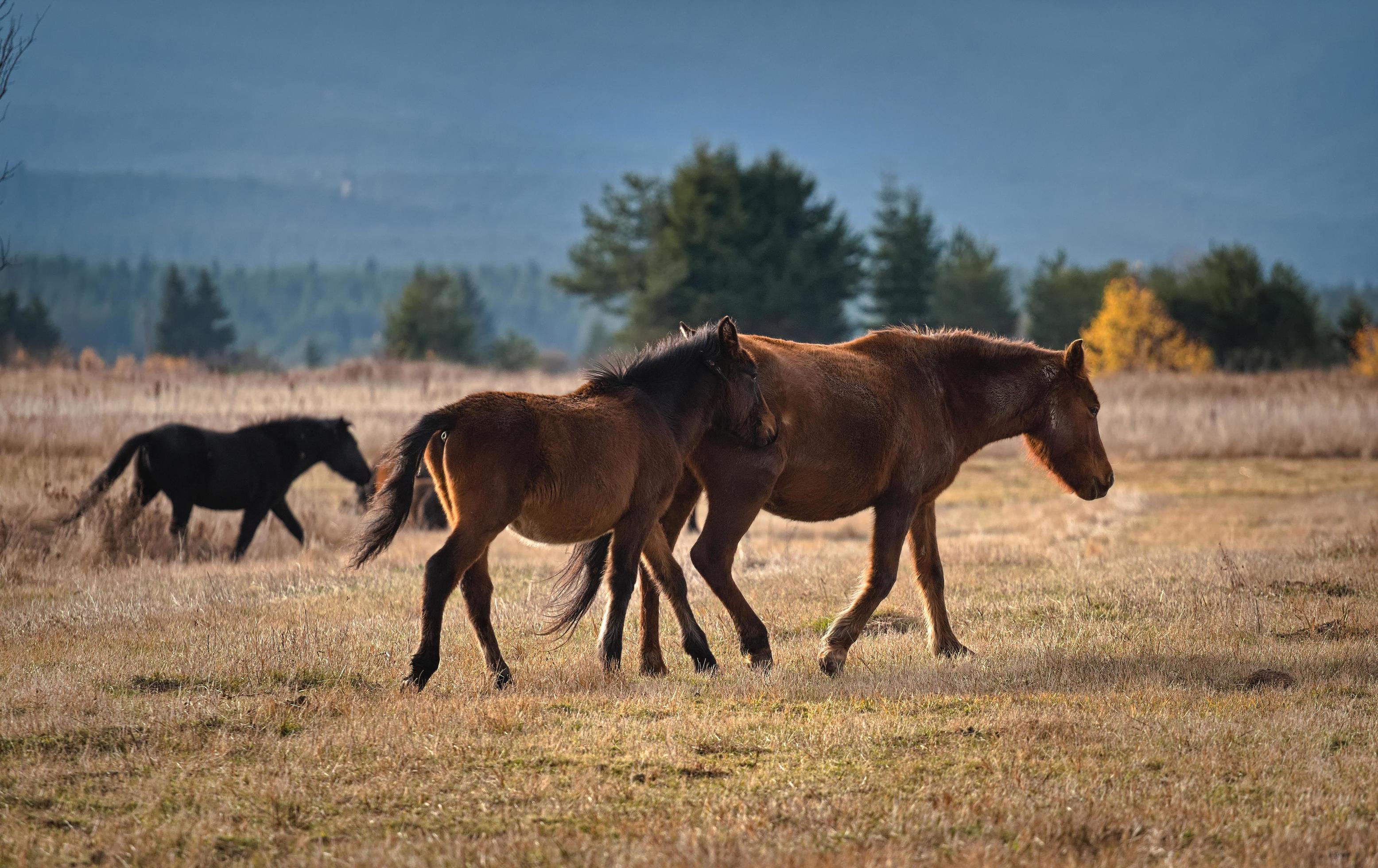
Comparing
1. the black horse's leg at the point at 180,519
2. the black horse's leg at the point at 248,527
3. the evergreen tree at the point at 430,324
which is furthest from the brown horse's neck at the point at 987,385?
the evergreen tree at the point at 430,324

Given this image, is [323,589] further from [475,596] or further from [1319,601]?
[1319,601]

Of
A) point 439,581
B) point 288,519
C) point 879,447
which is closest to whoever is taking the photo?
point 439,581

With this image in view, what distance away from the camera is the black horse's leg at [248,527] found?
1341 cm

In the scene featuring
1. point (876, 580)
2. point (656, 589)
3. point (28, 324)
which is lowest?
point (656, 589)

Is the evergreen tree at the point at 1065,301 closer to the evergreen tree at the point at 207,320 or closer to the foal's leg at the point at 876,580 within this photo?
the foal's leg at the point at 876,580

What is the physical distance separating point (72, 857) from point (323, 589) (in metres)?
6.54

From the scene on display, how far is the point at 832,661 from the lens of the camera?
23.3ft

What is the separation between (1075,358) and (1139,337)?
149 feet

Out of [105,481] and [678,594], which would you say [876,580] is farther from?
[105,481]

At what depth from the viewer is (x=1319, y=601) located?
8914mm

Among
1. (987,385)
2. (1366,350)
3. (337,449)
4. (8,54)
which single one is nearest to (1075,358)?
(987,385)

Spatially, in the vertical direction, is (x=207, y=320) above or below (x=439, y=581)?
above

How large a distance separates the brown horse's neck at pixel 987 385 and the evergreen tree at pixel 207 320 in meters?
95.6

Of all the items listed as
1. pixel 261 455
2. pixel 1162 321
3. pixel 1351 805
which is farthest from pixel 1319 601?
pixel 1162 321
